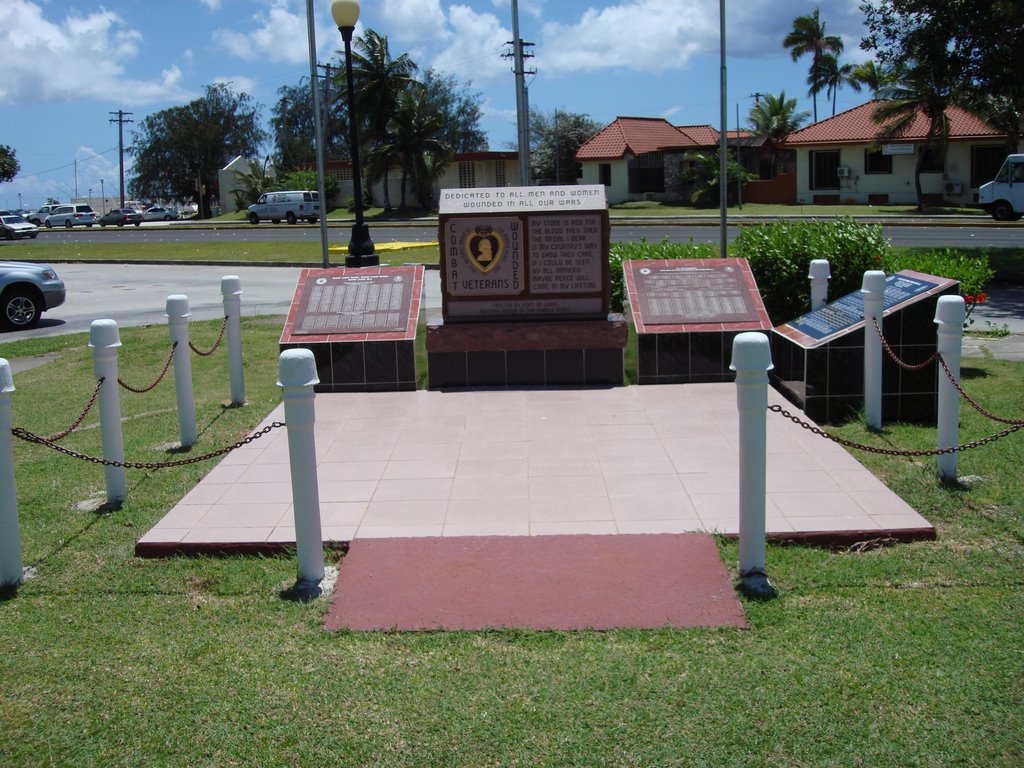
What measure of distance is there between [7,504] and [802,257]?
807 cm

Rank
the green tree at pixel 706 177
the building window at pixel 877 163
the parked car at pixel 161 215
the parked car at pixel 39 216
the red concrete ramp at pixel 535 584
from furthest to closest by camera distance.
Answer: the parked car at pixel 161 215 → the parked car at pixel 39 216 → the green tree at pixel 706 177 → the building window at pixel 877 163 → the red concrete ramp at pixel 535 584

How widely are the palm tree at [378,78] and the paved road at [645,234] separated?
10.7 meters

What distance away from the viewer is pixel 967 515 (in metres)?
6.27

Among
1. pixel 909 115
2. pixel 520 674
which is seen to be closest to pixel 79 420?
pixel 520 674

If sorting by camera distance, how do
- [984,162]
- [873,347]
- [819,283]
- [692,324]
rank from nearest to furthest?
[873,347]
[819,283]
[692,324]
[984,162]

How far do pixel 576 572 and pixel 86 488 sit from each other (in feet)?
12.5

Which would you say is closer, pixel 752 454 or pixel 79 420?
pixel 752 454

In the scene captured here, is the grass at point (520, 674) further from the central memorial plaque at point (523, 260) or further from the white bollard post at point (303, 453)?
Answer: the central memorial plaque at point (523, 260)

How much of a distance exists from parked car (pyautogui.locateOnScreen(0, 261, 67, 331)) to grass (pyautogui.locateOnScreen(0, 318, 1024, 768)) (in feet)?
41.3

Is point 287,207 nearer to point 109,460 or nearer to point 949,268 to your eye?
point 949,268

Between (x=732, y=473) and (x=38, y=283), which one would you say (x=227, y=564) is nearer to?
(x=732, y=473)

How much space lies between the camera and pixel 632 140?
56281mm

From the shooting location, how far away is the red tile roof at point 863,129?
4700cm

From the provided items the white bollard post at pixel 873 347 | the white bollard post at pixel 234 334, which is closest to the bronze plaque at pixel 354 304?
the white bollard post at pixel 234 334
